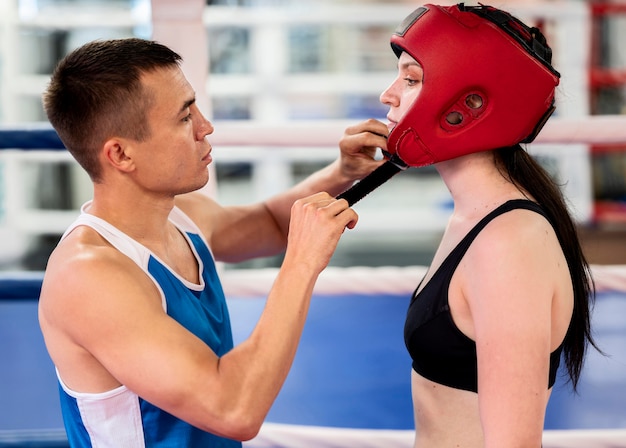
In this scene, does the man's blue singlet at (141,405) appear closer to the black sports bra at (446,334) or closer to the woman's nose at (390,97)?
the black sports bra at (446,334)

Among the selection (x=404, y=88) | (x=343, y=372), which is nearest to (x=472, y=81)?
(x=404, y=88)

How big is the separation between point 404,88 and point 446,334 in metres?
0.40

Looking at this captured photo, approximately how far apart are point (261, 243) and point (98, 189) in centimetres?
47

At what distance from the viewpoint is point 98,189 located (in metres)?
1.36

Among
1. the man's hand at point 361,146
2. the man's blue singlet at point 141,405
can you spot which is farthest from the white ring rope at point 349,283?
the man's blue singlet at point 141,405

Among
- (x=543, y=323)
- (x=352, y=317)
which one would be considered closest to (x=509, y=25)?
(x=543, y=323)

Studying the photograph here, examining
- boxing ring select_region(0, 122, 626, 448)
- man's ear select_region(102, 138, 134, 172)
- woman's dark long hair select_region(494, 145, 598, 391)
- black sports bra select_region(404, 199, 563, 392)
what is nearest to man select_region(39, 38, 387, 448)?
man's ear select_region(102, 138, 134, 172)

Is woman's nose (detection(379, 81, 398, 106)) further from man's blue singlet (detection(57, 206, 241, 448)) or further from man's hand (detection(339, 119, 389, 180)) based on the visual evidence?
man's blue singlet (detection(57, 206, 241, 448))

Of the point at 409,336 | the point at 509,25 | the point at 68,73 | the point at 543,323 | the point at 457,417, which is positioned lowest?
the point at 457,417

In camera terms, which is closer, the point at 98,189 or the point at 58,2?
the point at 98,189

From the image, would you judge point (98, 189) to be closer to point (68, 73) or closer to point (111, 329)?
point (68, 73)

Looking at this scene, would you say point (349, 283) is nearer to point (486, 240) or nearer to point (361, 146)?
point (361, 146)

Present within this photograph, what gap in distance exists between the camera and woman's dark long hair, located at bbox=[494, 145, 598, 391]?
50.0 inches

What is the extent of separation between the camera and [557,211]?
1.27m
